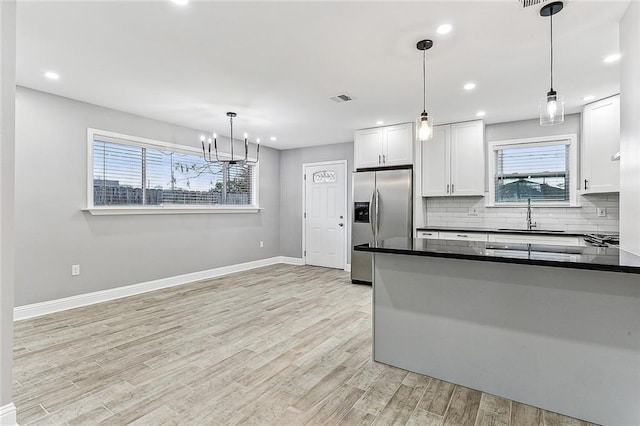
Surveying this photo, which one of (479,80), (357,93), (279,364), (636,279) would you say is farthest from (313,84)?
(636,279)

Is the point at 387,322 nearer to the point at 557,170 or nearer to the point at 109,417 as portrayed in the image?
the point at 109,417

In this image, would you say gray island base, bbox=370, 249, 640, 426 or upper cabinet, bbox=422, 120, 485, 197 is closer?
gray island base, bbox=370, 249, 640, 426

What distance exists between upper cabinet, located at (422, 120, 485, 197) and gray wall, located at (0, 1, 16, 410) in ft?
15.9

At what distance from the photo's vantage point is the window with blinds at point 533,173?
15.2 ft

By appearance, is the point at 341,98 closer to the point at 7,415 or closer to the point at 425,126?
the point at 425,126

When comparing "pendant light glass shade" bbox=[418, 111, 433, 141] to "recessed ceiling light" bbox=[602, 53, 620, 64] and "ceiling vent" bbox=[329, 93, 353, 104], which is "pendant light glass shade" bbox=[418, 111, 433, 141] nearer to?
"ceiling vent" bbox=[329, 93, 353, 104]

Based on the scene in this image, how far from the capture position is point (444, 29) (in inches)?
96.3

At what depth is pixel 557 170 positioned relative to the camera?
15.3 ft

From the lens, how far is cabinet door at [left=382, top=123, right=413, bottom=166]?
5.11 m

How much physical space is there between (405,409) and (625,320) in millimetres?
1330

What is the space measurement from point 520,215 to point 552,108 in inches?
126

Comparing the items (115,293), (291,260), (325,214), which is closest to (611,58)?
(325,214)

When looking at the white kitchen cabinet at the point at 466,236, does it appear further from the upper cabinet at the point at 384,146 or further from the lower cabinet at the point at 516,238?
the upper cabinet at the point at 384,146

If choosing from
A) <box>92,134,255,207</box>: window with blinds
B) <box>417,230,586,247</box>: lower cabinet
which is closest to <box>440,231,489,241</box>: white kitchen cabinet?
<box>417,230,586,247</box>: lower cabinet
